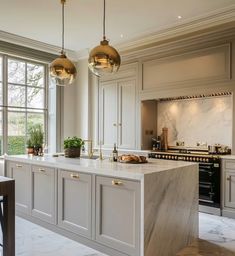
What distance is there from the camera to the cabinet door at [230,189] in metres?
3.80

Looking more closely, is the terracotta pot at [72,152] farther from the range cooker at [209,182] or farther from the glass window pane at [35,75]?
the glass window pane at [35,75]

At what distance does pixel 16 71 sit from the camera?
5.30m

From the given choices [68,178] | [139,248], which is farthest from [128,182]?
[68,178]

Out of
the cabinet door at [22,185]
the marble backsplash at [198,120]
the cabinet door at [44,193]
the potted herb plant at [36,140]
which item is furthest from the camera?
the marble backsplash at [198,120]

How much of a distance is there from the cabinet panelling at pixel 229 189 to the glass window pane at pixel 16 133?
382 centimetres

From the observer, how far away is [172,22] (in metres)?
4.45

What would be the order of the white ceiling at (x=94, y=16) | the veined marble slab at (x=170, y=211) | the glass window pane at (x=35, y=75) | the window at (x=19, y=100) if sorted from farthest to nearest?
→ 1. the glass window pane at (x=35, y=75)
2. the window at (x=19, y=100)
3. the white ceiling at (x=94, y=16)
4. the veined marble slab at (x=170, y=211)

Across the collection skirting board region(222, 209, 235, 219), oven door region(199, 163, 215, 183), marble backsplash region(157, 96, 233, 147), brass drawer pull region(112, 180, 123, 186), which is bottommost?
skirting board region(222, 209, 235, 219)

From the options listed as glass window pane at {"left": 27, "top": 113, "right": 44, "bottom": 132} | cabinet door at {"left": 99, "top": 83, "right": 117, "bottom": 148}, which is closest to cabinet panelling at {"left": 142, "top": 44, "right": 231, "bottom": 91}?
cabinet door at {"left": 99, "top": 83, "right": 117, "bottom": 148}

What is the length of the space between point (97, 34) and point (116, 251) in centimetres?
384

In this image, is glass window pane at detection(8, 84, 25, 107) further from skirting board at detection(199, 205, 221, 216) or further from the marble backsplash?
skirting board at detection(199, 205, 221, 216)

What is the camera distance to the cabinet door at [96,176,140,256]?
7.55 ft

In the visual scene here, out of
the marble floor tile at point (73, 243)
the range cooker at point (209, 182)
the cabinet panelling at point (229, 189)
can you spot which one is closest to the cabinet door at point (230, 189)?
the cabinet panelling at point (229, 189)

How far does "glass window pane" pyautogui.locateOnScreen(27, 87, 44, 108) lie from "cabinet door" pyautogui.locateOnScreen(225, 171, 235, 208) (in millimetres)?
3925
